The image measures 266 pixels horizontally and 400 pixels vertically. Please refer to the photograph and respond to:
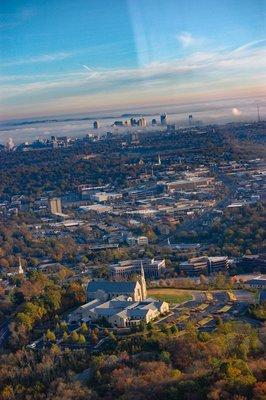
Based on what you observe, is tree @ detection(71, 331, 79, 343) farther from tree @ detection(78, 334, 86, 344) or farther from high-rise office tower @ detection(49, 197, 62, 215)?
high-rise office tower @ detection(49, 197, 62, 215)

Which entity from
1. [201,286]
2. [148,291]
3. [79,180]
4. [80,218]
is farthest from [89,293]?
[79,180]

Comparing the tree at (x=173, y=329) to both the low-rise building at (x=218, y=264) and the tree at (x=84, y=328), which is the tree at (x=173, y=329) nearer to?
the tree at (x=84, y=328)

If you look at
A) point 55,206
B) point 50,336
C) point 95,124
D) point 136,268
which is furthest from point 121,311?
point 95,124

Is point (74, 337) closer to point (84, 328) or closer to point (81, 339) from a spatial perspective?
point (81, 339)

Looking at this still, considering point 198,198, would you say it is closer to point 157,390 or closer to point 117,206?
point 117,206

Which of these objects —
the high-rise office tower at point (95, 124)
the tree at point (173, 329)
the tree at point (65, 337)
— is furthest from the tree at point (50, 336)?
the high-rise office tower at point (95, 124)

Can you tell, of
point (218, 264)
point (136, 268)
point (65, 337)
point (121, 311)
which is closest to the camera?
point (65, 337)

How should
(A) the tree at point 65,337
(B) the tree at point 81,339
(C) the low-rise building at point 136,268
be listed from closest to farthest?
(B) the tree at point 81,339 → (A) the tree at point 65,337 → (C) the low-rise building at point 136,268

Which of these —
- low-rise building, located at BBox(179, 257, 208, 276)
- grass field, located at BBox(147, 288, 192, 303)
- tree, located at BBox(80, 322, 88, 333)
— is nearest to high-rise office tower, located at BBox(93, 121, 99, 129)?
low-rise building, located at BBox(179, 257, 208, 276)
